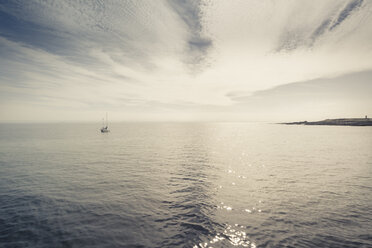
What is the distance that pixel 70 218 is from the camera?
1448 cm

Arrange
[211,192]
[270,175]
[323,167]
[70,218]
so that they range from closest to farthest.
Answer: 1. [70,218]
2. [211,192]
3. [270,175]
4. [323,167]

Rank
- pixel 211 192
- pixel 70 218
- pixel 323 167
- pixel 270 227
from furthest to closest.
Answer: pixel 323 167, pixel 211 192, pixel 70 218, pixel 270 227

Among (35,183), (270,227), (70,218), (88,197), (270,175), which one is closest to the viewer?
(270,227)

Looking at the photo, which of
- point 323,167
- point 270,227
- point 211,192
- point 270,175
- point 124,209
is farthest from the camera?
point 323,167

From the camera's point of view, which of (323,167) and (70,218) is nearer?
(70,218)

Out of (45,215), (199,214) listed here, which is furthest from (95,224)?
(199,214)

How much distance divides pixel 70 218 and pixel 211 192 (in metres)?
14.0

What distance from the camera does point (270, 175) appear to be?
1054 inches

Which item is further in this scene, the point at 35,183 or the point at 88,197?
the point at 35,183

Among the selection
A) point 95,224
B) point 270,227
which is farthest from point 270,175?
point 95,224

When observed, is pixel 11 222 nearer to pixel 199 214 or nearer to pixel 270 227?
pixel 199 214

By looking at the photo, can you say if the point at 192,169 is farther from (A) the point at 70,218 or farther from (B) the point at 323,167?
(B) the point at 323,167

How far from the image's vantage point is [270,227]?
43.4ft

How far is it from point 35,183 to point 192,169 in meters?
22.6
